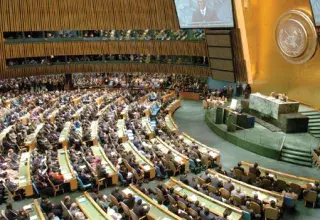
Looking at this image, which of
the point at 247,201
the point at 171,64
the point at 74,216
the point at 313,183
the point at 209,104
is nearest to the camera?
the point at 74,216

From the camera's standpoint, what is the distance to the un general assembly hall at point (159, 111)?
29.9 ft

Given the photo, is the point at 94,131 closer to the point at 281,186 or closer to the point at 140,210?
the point at 140,210

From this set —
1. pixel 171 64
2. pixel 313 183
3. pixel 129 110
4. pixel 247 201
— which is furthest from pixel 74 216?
pixel 171 64

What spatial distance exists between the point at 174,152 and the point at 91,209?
4.59 m

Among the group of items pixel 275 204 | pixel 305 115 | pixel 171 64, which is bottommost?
pixel 275 204

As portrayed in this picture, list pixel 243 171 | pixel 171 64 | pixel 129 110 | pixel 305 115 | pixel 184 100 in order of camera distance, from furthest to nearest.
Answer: pixel 171 64 → pixel 184 100 → pixel 129 110 → pixel 305 115 → pixel 243 171

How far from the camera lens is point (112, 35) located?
26.4 m

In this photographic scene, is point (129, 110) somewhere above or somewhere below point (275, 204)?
above

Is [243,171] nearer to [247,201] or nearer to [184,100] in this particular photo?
[247,201]

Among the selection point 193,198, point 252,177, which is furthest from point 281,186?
point 193,198

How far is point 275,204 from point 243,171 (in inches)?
78.2

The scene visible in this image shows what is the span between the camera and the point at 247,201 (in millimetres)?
8469

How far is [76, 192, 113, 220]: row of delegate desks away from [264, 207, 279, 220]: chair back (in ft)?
12.1

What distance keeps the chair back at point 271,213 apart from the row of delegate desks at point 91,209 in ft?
12.1
